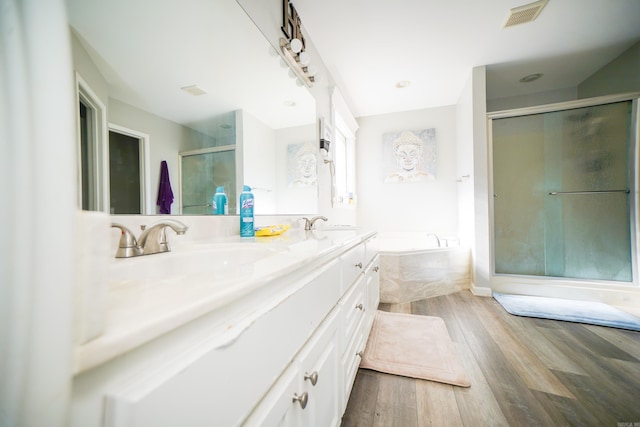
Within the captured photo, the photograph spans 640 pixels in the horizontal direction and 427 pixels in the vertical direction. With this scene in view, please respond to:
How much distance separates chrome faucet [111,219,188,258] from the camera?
24.2 inches

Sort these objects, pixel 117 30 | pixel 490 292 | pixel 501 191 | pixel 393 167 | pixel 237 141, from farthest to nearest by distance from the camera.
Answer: pixel 393 167
pixel 501 191
pixel 490 292
pixel 237 141
pixel 117 30

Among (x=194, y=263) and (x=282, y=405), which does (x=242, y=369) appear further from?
(x=194, y=263)

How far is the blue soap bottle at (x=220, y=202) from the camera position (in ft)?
3.24

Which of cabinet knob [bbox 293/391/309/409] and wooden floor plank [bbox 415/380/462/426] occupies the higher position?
cabinet knob [bbox 293/391/309/409]

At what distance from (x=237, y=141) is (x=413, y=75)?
2.29 m

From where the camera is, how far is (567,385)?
1147 millimetres

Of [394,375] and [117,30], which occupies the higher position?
[117,30]

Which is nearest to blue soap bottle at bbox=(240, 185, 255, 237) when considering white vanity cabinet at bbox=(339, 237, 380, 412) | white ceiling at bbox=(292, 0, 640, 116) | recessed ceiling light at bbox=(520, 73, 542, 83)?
white vanity cabinet at bbox=(339, 237, 380, 412)

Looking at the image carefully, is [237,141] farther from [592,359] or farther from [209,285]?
[592,359]

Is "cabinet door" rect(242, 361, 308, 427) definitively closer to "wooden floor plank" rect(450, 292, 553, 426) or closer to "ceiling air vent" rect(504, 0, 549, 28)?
"wooden floor plank" rect(450, 292, 553, 426)

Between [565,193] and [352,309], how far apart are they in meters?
2.94

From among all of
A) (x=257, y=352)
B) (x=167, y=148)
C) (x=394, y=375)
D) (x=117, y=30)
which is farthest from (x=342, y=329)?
(x=117, y=30)

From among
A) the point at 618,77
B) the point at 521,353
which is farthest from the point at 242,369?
the point at 618,77

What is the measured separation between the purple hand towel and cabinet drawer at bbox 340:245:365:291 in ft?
2.05
